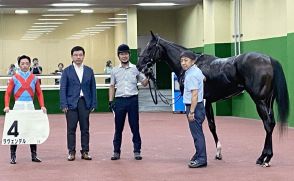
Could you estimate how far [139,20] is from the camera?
25859mm

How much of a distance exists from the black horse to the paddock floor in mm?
572

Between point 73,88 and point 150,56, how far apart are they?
142 centimetres

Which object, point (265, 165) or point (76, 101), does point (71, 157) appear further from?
point (265, 165)

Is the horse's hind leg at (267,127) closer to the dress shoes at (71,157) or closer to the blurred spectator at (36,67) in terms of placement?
the dress shoes at (71,157)

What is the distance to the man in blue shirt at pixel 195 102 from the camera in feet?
30.0

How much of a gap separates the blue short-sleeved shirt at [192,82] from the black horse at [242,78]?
74 cm

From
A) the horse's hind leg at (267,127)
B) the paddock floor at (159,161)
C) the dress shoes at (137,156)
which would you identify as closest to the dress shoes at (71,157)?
the paddock floor at (159,161)

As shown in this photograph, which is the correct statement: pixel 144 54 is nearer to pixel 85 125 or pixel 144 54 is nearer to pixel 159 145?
pixel 85 125

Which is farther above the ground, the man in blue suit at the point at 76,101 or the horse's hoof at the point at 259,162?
the man in blue suit at the point at 76,101

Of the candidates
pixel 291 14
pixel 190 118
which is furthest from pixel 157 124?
pixel 190 118

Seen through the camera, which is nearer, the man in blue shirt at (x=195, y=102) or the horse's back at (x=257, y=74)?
the man in blue shirt at (x=195, y=102)

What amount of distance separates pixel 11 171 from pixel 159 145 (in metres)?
3.69

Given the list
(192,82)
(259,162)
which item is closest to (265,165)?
(259,162)

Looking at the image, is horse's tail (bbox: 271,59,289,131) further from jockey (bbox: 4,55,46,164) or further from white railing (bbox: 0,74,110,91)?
white railing (bbox: 0,74,110,91)
